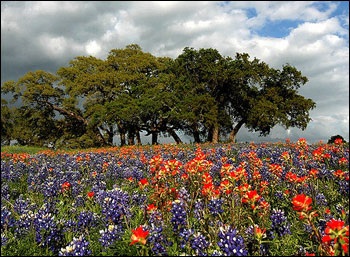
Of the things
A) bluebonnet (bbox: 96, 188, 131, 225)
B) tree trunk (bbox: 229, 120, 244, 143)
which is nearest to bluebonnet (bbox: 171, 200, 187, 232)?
bluebonnet (bbox: 96, 188, 131, 225)

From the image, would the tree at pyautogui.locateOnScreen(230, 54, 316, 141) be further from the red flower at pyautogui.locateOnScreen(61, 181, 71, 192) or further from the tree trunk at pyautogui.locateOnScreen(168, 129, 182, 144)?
the red flower at pyautogui.locateOnScreen(61, 181, 71, 192)

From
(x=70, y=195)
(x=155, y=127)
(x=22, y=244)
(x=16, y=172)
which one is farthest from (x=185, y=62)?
(x=22, y=244)

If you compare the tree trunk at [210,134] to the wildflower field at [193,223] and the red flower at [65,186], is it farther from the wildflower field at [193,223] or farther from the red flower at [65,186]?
the red flower at [65,186]

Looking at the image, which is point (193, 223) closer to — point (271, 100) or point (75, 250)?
point (75, 250)

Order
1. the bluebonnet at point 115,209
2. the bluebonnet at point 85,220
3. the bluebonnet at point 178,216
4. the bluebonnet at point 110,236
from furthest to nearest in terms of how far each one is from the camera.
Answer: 1. the bluebonnet at point 85,220
2. the bluebonnet at point 115,209
3. the bluebonnet at point 178,216
4. the bluebonnet at point 110,236

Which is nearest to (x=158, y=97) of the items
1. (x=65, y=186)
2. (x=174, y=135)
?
(x=174, y=135)

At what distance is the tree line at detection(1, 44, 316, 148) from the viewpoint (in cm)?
3669

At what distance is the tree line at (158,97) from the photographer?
1444 inches

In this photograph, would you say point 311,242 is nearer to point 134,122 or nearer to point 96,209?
point 96,209

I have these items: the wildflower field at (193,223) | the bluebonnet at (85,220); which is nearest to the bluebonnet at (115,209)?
the wildflower field at (193,223)

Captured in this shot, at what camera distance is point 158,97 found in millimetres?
36156

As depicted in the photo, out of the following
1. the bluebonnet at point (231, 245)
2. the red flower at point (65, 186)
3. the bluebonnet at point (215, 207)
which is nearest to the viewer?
the bluebonnet at point (231, 245)

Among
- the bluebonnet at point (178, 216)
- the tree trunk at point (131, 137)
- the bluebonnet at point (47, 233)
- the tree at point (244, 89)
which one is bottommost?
the bluebonnet at point (47, 233)

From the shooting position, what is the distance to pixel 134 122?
38688mm
